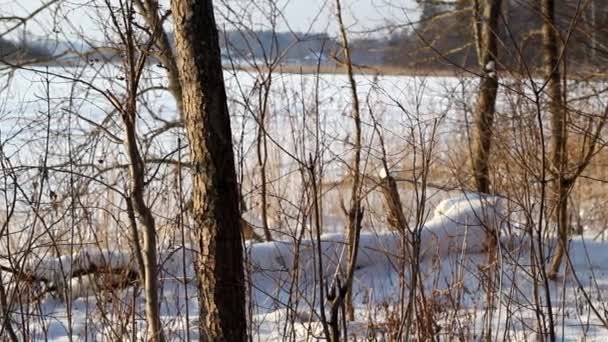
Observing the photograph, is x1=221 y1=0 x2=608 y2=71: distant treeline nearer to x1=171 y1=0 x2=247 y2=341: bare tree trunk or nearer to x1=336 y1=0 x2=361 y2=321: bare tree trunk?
x1=336 y1=0 x2=361 y2=321: bare tree trunk

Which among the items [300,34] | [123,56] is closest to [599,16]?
[300,34]

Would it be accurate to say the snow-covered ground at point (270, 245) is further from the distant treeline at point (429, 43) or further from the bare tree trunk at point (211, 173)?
the bare tree trunk at point (211, 173)

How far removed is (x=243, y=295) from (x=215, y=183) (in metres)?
0.42

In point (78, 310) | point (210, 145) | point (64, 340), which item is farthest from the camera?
point (78, 310)

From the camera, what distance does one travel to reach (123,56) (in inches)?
119

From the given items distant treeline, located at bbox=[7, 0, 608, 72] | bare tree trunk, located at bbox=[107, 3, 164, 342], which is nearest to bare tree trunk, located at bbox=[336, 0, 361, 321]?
distant treeline, located at bbox=[7, 0, 608, 72]

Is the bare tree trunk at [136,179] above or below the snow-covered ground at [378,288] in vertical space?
above

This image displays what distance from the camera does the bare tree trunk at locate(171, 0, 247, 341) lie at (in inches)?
98.5

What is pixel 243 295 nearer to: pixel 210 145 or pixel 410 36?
pixel 210 145

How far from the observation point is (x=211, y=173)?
2.51 metres

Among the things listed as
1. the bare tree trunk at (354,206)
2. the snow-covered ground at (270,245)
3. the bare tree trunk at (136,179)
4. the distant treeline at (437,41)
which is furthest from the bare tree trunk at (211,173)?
the distant treeline at (437,41)

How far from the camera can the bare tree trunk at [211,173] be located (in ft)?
8.21

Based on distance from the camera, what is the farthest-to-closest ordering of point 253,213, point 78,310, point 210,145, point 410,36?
point 410,36
point 253,213
point 78,310
point 210,145

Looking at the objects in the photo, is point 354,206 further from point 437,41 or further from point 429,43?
point 437,41
